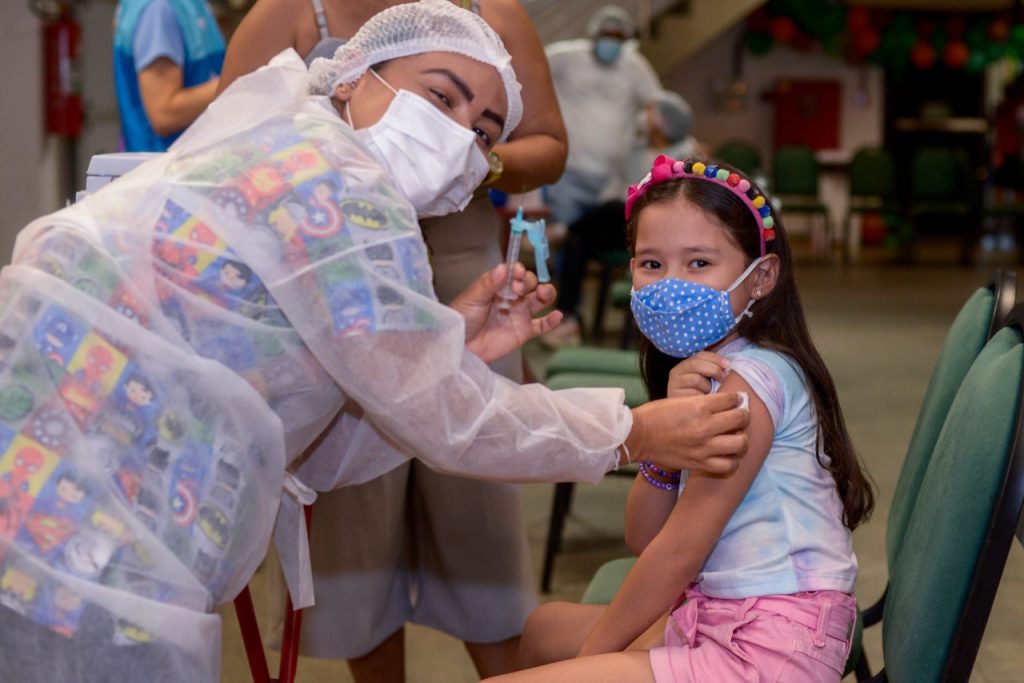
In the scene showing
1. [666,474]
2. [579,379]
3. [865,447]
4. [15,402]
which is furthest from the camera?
[865,447]

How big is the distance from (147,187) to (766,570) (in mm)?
795

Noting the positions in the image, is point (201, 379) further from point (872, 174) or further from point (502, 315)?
point (872, 174)

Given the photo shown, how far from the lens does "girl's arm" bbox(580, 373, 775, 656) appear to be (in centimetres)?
143

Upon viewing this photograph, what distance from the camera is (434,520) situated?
199 cm

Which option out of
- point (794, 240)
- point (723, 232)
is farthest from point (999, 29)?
point (723, 232)

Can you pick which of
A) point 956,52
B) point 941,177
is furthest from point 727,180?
point 956,52

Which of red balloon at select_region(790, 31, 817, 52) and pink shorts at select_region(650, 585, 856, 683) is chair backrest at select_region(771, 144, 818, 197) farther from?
pink shorts at select_region(650, 585, 856, 683)

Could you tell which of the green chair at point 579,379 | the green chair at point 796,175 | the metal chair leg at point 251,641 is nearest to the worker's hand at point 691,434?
the metal chair leg at point 251,641

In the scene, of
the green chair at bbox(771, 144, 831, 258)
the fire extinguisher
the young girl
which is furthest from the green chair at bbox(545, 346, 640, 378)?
the green chair at bbox(771, 144, 831, 258)

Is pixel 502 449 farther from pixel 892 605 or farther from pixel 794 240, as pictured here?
pixel 794 240

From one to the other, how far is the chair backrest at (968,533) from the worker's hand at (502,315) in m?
0.47

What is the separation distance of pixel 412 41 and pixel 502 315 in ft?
1.12

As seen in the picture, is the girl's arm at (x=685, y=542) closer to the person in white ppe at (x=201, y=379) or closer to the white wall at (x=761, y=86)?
the person in white ppe at (x=201, y=379)

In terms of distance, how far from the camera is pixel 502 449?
4.17 ft
